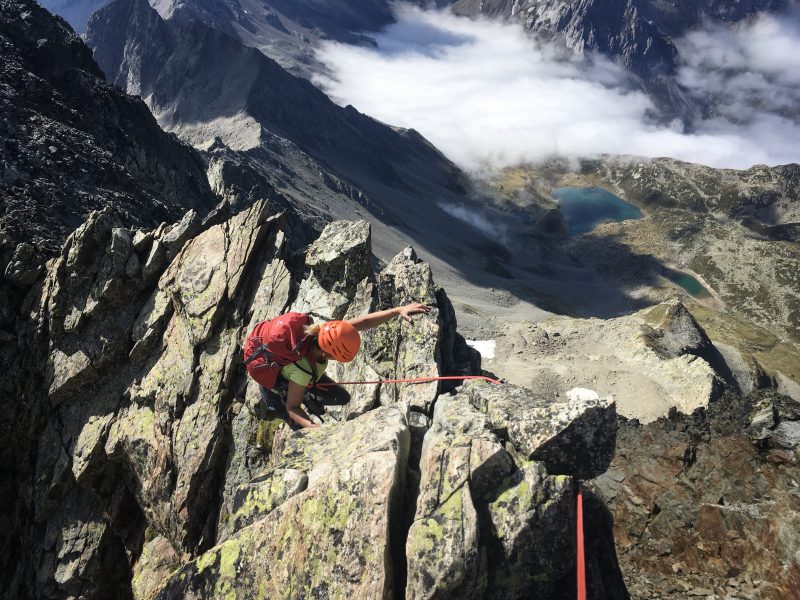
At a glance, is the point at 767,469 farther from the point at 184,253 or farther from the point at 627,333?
the point at 627,333

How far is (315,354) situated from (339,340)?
67.1 inches

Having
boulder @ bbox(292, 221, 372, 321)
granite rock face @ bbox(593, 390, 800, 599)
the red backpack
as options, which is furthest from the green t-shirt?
granite rock face @ bbox(593, 390, 800, 599)

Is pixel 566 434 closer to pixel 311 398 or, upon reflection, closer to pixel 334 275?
pixel 311 398

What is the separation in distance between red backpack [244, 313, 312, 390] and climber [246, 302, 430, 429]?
0.08m

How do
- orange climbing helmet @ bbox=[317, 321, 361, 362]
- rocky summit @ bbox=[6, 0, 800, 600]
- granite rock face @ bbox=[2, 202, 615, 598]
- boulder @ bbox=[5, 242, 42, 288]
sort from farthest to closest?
boulder @ bbox=[5, 242, 42, 288], orange climbing helmet @ bbox=[317, 321, 361, 362], rocky summit @ bbox=[6, 0, 800, 600], granite rock face @ bbox=[2, 202, 615, 598]

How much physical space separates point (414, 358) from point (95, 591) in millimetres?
11945

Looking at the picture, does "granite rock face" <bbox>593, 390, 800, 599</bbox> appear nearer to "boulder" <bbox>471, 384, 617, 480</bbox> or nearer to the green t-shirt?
"boulder" <bbox>471, 384, 617, 480</bbox>

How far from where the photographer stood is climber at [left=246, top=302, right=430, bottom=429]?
12109 millimetres

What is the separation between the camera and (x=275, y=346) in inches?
507

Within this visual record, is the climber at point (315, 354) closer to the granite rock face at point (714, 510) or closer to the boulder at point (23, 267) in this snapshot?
the granite rock face at point (714, 510)

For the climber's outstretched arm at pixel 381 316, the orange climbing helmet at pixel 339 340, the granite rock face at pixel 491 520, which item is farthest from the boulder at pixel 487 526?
the climber's outstretched arm at pixel 381 316

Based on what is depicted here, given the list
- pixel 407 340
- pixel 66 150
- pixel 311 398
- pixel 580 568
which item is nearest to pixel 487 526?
pixel 580 568

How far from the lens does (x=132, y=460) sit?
15.3 m

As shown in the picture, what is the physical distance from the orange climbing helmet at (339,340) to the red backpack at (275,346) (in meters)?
1.04
